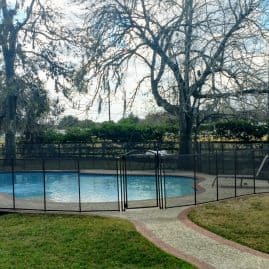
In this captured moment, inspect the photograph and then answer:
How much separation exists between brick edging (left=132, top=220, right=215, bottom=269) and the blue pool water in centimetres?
683

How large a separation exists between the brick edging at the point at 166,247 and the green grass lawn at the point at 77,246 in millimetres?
164

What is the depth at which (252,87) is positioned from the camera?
25578mm

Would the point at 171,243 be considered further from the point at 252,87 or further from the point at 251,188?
the point at 252,87

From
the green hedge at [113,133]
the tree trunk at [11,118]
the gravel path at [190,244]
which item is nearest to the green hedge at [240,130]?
the green hedge at [113,133]

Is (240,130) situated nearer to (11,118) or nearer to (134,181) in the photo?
(11,118)

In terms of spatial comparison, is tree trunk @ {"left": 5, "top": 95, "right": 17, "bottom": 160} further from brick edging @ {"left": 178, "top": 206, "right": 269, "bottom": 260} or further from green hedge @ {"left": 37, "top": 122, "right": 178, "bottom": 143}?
brick edging @ {"left": 178, "top": 206, "right": 269, "bottom": 260}

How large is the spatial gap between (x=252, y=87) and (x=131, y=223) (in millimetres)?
15499

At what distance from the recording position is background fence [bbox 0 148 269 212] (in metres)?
15.2

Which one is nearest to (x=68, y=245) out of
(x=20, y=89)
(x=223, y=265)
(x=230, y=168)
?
(x=223, y=265)

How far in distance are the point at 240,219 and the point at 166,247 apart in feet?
10.7

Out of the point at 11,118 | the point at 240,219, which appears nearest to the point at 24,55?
the point at 11,118

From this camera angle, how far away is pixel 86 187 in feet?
74.8

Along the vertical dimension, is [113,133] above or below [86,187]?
above

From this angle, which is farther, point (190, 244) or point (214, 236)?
point (214, 236)
